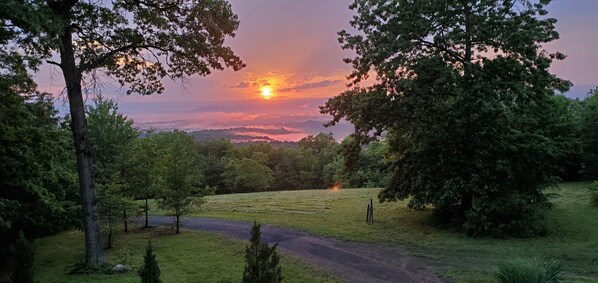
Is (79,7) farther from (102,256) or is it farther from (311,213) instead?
(311,213)

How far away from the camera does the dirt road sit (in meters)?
11.7

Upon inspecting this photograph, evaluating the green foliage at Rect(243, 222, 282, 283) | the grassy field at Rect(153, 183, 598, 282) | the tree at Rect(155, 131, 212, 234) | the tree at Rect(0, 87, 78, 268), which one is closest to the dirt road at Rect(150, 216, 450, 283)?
the grassy field at Rect(153, 183, 598, 282)

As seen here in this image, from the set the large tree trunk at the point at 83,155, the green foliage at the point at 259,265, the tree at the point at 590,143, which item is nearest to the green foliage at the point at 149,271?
the green foliage at the point at 259,265

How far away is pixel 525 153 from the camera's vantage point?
18.4m

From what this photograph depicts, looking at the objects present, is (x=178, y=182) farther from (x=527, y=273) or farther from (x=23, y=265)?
(x=527, y=273)

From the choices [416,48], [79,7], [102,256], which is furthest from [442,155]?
[79,7]

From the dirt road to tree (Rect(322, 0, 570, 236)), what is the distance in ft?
16.6

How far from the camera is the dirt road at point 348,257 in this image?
1171 cm

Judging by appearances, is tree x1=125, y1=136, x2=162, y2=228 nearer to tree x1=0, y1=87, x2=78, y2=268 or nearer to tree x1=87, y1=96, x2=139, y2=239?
tree x1=87, y1=96, x2=139, y2=239

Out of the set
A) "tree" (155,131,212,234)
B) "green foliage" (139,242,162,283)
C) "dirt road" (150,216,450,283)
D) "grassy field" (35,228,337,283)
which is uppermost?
"tree" (155,131,212,234)

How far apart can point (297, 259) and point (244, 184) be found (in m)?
56.5

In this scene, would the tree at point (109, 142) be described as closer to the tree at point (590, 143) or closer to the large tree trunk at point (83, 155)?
the large tree trunk at point (83, 155)

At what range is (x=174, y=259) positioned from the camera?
48.6 ft

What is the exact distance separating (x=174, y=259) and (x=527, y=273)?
37.8ft
